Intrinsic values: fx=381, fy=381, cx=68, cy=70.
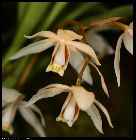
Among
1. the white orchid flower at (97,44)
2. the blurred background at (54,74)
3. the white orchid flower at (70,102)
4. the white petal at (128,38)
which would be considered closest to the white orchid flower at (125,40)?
the white petal at (128,38)

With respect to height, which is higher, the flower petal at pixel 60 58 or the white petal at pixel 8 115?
the flower petal at pixel 60 58

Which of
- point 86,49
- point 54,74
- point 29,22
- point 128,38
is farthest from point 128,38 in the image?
point 54,74

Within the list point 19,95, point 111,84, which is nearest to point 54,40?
point 19,95

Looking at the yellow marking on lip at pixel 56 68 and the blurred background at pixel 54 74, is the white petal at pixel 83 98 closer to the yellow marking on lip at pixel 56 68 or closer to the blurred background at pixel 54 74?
the yellow marking on lip at pixel 56 68

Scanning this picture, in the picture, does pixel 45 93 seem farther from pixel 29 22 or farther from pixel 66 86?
pixel 29 22

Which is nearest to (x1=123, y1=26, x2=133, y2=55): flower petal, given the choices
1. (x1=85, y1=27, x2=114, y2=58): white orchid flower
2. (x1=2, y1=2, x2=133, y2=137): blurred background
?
(x1=2, y1=2, x2=133, y2=137): blurred background

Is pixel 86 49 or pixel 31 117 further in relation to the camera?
pixel 31 117
